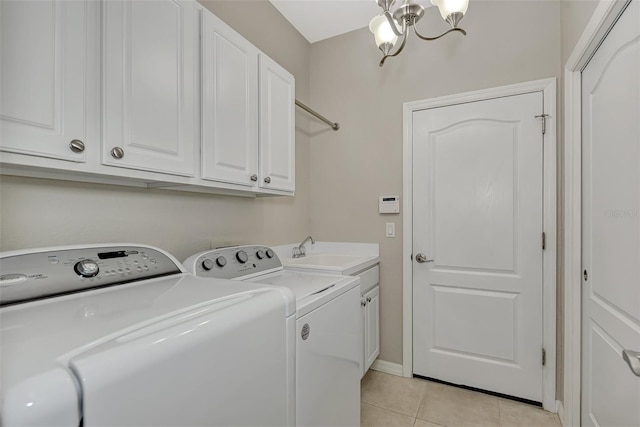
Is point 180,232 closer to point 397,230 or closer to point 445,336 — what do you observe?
point 397,230

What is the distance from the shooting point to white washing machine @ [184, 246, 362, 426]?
1.08 meters

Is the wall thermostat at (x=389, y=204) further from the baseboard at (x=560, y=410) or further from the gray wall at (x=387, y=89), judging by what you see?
the baseboard at (x=560, y=410)

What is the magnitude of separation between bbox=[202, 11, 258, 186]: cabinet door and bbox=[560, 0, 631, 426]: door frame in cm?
171

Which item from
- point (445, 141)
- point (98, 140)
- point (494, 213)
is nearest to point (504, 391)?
point (494, 213)

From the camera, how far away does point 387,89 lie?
2420mm

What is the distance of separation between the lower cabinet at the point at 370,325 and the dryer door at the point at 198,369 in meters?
1.23

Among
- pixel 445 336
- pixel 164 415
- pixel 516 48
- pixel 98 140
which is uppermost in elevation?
pixel 516 48

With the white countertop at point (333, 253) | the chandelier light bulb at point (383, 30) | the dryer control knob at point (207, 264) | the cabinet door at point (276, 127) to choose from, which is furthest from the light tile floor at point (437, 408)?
the chandelier light bulb at point (383, 30)

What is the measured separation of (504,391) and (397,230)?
4.29ft

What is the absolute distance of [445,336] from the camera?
2.21 m

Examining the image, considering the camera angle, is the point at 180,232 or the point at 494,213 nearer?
the point at 180,232

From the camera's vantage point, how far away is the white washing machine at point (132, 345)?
46cm

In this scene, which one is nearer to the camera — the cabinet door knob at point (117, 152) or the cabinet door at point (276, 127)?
the cabinet door knob at point (117, 152)

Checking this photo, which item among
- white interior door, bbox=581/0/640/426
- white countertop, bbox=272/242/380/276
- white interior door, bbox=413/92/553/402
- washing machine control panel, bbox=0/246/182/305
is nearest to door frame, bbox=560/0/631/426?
white interior door, bbox=581/0/640/426
